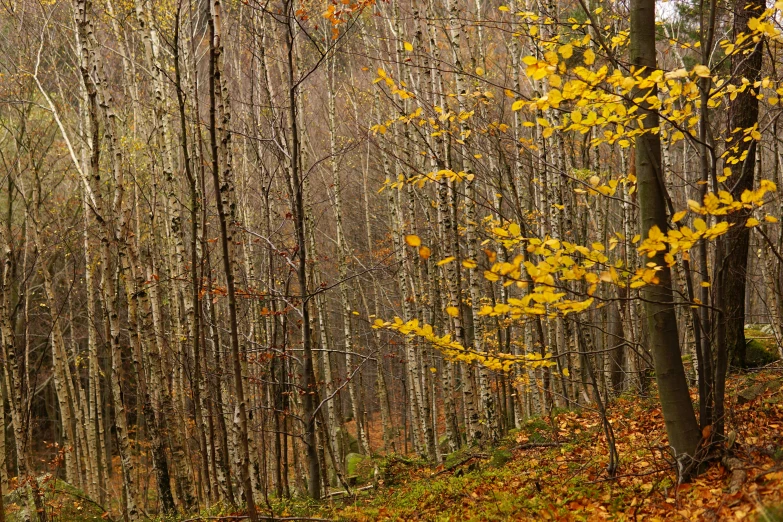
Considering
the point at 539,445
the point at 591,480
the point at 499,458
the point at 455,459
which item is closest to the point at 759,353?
the point at 539,445

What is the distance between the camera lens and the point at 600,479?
3.87 m

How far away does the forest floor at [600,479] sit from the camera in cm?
304

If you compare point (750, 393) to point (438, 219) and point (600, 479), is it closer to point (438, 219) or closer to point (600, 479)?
point (600, 479)

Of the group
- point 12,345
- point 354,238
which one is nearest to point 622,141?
point 12,345

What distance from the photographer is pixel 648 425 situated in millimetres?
5566

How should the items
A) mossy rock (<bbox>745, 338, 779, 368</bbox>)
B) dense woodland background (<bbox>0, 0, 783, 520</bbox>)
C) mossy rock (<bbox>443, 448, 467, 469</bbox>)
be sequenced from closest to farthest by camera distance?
dense woodland background (<bbox>0, 0, 783, 520</bbox>), mossy rock (<bbox>443, 448, 467, 469</bbox>), mossy rock (<bbox>745, 338, 779, 368</bbox>)

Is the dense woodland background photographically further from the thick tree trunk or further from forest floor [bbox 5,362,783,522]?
forest floor [bbox 5,362,783,522]

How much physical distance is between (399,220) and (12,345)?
6127 mm

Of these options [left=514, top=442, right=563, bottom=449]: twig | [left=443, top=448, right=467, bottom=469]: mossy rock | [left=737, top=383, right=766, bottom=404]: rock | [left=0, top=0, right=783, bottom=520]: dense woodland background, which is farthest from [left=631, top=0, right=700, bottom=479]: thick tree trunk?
[left=443, top=448, right=467, bottom=469]: mossy rock

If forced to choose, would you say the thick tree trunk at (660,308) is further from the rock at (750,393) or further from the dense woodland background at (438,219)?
the rock at (750,393)

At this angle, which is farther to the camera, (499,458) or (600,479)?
(499,458)

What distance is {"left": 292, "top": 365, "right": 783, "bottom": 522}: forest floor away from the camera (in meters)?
3.04

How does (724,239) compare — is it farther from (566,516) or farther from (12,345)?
(12,345)

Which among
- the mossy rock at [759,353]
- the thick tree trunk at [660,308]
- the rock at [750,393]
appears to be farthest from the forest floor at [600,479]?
the mossy rock at [759,353]
